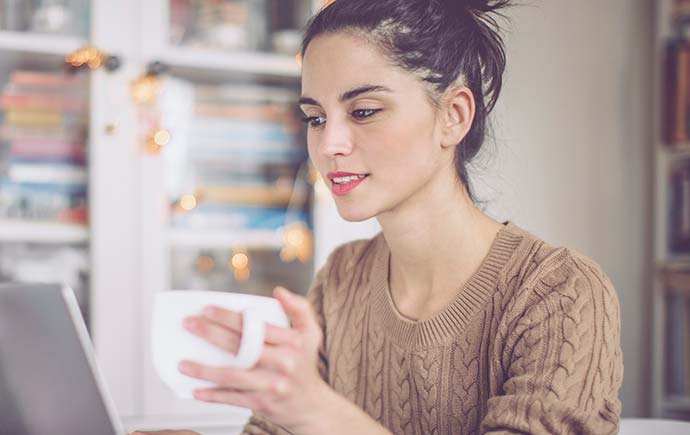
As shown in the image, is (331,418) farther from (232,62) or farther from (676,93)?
(676,93)

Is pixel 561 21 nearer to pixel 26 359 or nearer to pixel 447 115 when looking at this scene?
pixel 447 115

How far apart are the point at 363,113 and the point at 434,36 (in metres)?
0.17

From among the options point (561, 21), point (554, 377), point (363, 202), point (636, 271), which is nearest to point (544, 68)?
point (561, 21)

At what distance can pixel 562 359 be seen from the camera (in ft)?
2.74

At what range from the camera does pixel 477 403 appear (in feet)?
3.31

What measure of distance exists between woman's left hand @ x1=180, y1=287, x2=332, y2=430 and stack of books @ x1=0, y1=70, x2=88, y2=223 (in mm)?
1526

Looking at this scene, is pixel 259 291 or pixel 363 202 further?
pixel 259 291

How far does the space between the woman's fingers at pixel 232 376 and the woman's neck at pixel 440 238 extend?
0.52 m

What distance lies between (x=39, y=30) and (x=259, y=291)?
0.95 meters

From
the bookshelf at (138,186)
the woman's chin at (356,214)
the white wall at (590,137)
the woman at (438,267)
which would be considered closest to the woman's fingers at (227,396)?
the woman at (438,267)

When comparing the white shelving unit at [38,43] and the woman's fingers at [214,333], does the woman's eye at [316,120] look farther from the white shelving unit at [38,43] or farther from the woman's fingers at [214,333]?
the white shelving unit at [38,43]

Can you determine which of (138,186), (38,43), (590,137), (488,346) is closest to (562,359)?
(488,346)

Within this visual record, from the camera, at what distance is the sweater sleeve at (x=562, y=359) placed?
81 cm

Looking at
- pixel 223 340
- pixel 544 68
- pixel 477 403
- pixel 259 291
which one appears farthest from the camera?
pixel 544 68
